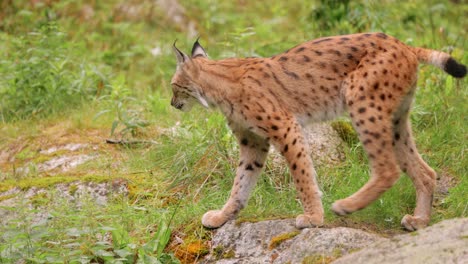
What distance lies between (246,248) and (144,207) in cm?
117

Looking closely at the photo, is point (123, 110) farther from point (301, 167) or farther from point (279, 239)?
point (279, 239)

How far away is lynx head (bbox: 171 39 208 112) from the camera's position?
592 cm

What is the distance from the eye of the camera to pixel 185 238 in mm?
5629

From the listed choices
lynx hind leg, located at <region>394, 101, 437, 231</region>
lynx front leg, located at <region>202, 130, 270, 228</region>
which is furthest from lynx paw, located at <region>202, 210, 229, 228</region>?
lynx hind leg, located at <region>394, 101, 437, 231</region>

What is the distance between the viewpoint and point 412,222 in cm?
554

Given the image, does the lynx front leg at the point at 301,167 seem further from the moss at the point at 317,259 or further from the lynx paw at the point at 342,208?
the moss at the point at 317,259

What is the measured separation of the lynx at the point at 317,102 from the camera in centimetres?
545

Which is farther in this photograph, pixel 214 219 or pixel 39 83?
pixel 39 83

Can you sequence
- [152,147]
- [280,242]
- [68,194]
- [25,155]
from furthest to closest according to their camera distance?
[25,155], [152,147], [68,194], [280,242]

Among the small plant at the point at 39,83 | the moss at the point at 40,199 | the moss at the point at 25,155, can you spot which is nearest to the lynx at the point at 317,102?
the moss at the point at 40,199

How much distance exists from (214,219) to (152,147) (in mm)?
1853

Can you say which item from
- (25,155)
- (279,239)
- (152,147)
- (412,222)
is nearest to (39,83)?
(25,155)

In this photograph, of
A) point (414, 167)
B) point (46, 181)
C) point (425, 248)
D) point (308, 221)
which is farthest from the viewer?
point (46, 181)

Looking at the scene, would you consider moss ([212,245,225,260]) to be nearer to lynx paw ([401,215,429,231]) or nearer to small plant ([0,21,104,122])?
lynx paw ([401,215,429,231])
